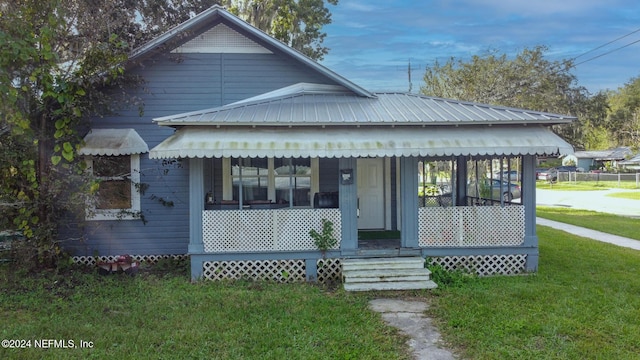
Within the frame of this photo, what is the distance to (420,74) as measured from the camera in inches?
1377

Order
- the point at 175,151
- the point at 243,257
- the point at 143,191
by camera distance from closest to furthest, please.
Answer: the point at 175,151, the point at 243,257, the point at 143,191

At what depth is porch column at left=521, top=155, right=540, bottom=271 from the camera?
28.5 ft

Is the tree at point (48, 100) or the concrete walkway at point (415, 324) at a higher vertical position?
the tree at point (48, 100)

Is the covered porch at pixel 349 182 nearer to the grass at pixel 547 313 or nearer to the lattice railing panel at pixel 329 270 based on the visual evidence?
the lattice railing panel at pixel 329 270

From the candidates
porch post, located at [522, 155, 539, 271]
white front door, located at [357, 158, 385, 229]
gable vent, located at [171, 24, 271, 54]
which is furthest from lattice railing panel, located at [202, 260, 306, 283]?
gable vent, located at [171, 24, 271, 54]

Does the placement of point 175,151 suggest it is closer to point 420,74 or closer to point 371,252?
point 371,252

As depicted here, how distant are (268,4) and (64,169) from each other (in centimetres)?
1469

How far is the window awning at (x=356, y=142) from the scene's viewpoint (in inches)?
310

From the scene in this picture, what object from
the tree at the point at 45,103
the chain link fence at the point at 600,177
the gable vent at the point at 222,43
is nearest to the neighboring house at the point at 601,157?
the chain link fence at the point at 600,177

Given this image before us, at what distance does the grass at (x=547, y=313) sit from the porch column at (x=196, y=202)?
4482 millimetres

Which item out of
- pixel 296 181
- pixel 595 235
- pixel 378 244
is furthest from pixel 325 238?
pixel 595 235

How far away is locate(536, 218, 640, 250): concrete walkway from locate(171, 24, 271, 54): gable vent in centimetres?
1140

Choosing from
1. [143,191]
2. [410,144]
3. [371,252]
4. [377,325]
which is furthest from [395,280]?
[143,191]

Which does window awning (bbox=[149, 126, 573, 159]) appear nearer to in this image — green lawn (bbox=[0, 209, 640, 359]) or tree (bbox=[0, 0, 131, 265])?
tree (bbox=[0, 0, 131, 265])
